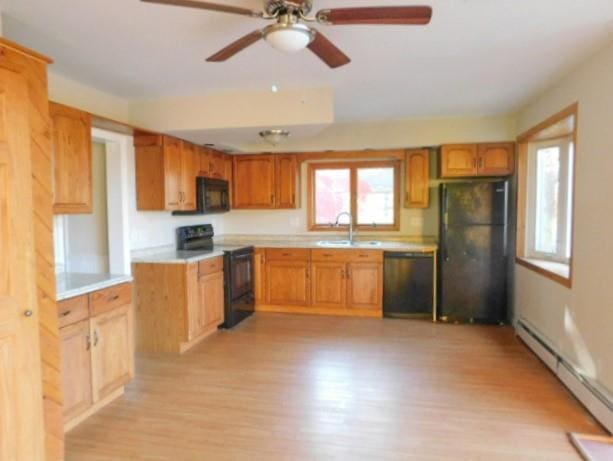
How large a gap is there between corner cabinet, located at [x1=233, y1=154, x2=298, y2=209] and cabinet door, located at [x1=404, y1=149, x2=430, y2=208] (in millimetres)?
1473

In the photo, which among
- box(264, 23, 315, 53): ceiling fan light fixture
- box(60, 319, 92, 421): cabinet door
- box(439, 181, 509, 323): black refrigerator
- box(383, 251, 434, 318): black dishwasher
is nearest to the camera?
box(264, 23, 315, 53): ceiling fan light fixture

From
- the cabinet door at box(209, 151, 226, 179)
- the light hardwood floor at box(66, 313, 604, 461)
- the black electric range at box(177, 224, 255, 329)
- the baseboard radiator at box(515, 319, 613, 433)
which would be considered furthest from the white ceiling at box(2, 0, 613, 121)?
the light hardwood floor at box(66, 313, 604, 461)

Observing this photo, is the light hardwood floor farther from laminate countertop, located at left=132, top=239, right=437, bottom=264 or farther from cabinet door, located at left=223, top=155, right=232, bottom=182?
cabinet door, located at left=223, top=155, right=232, bottom=182

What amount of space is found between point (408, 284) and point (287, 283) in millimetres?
1507

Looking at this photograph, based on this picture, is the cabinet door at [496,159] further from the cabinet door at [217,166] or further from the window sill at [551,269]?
the cabinet door at [217,166]

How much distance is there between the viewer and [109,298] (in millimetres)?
2746

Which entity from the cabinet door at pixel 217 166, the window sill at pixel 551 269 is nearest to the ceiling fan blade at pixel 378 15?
the window sill at pixel 551 269

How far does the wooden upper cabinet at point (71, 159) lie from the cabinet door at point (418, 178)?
3588 mm

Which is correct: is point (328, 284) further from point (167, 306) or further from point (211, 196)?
point (167, 306)

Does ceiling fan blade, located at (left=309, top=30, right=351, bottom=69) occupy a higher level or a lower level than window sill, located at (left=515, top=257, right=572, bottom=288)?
higher

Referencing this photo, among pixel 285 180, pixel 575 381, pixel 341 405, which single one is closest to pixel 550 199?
pixel 575 381

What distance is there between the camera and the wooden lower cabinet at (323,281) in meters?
4.94

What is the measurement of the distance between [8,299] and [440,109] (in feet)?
13.6

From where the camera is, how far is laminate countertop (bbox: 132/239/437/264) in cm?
389
